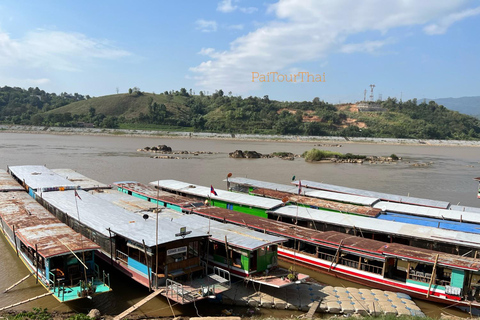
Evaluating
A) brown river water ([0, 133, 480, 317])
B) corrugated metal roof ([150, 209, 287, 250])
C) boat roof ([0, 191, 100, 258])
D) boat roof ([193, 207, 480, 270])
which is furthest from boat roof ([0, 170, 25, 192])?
boat roof ([193, 207, 480, 270])

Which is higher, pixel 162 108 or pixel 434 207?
pixel 162 108

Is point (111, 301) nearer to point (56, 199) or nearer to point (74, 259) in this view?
point (74, 259)

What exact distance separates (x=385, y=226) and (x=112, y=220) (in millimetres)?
12291

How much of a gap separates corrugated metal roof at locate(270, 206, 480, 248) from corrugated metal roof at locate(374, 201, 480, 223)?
11.3 ft

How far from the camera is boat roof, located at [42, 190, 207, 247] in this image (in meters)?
12.5

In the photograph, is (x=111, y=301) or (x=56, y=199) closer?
(x=111, y=301)

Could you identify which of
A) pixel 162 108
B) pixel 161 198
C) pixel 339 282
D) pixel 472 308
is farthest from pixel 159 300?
pixel 162 108

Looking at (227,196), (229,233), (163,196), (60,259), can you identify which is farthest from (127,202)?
(229,233)

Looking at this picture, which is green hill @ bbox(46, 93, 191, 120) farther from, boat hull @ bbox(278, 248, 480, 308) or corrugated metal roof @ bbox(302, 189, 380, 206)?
boat hull @ bbox(278, 248, 480, 308)

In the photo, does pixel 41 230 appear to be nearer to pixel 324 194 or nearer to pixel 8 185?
pixel 8 185

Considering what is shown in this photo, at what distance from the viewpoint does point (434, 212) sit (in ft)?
65.3

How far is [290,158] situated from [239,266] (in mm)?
47915

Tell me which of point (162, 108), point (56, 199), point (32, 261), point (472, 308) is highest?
point (162, 108)

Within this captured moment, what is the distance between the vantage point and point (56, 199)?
19031mm
